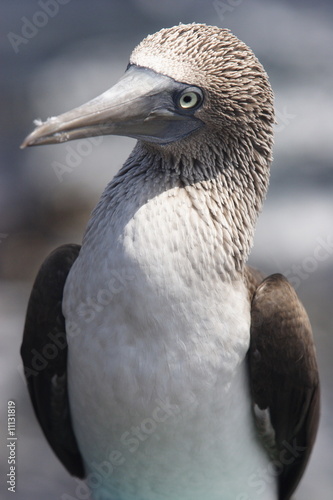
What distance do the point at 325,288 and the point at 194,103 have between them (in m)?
5.33

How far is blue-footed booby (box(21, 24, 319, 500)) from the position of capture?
3.66 metres

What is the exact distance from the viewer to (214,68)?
365 cm

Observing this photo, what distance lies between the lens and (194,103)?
3.67 m

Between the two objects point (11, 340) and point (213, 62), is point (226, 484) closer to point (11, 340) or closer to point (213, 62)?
point (213, 62)

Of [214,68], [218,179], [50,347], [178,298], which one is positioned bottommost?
[50,347]

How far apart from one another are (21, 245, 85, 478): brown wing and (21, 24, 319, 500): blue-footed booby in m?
0.01

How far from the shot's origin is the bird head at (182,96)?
11.6 feet

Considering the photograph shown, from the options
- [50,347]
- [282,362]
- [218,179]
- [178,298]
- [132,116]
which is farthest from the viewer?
[50,347]

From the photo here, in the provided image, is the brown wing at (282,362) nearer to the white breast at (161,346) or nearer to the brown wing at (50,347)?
the white breast at (161,346)

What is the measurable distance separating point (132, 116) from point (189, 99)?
0.28 m

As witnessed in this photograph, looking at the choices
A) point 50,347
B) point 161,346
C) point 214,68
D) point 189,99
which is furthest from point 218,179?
point 50,347

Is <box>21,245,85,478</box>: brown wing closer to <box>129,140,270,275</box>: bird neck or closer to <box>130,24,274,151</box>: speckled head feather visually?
<box>129,140,270,275</box>: bird neck

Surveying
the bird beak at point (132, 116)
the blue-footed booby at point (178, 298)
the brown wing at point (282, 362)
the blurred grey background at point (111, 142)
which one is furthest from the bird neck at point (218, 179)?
the blurred grey background at point (111, 142)

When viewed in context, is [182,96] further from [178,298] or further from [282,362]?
[282,362]
